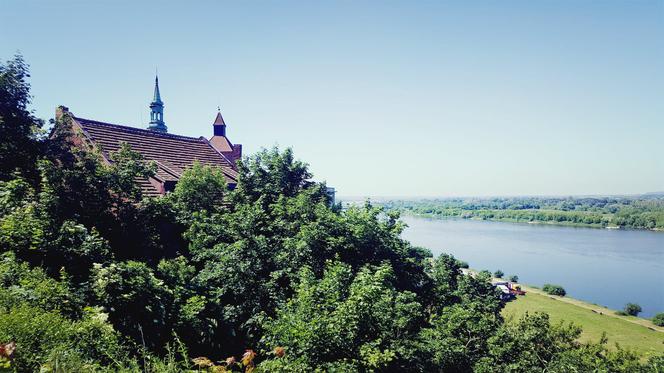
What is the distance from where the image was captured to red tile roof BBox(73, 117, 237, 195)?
58.1ft

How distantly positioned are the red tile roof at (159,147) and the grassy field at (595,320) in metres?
25.5

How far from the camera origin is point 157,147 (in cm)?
2064

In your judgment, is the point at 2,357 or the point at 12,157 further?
the point at 12,157

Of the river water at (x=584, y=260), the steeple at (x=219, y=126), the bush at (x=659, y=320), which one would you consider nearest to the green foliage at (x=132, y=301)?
the steeple at (x=219, y=126)

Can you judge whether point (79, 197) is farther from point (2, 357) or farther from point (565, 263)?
point (565, 263)

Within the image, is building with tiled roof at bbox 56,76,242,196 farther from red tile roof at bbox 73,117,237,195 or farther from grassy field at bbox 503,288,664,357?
grassy field at bbox 503,288,664,357

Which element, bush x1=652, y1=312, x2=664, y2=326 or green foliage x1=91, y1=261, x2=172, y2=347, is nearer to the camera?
green foliage x1=91, y1=261, x2=172, y2=347

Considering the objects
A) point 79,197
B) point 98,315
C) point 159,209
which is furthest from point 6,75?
point 98,315

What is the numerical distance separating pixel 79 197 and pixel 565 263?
8085cm

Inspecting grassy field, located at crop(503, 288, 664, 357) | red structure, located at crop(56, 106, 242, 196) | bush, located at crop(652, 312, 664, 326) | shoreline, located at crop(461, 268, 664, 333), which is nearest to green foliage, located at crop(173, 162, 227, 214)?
red structure, located at crop(56, 106, 242, 196)

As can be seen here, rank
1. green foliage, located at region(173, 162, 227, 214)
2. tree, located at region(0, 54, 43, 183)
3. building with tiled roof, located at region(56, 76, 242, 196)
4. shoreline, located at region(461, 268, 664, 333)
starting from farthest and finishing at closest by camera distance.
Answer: shoreline, located at region(461, 268, 664, 333) < building with tiled roof, located at region(56, 76, 242, 196) < green foliage, located at region(173, 162, 227, 214) < tree, located at region(0, 54, 43, 183)

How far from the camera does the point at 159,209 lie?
533 inches

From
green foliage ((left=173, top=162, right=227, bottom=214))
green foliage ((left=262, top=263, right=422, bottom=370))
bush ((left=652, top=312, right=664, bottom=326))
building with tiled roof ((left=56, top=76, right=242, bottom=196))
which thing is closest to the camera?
green foliage ((left=262, top=263, right=422, bottom=370))

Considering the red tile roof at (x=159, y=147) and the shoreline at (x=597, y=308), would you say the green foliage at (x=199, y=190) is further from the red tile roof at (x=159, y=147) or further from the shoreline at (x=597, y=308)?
the shoreline at (x=597, y=308)
